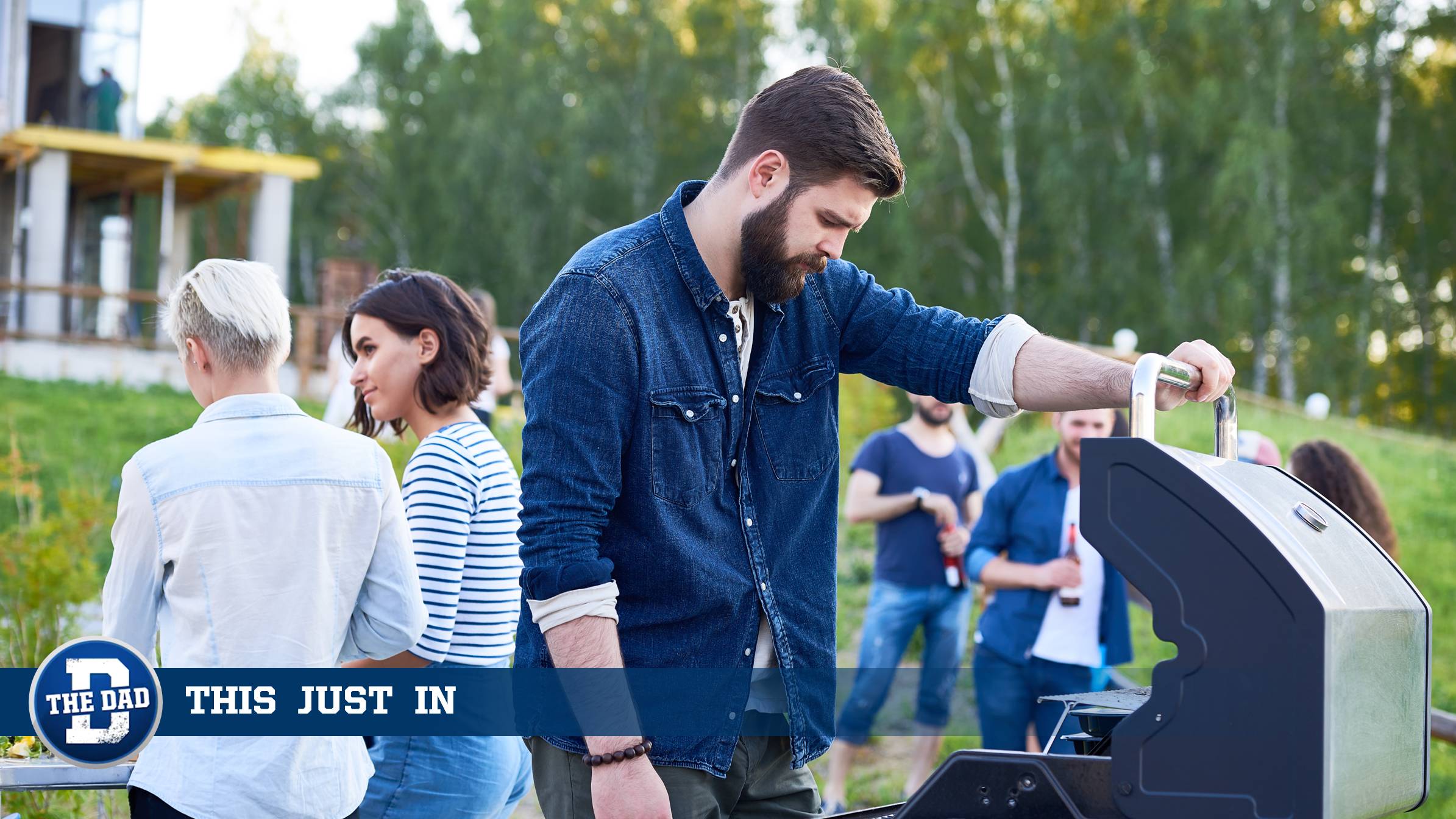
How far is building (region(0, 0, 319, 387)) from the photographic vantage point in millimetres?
19594

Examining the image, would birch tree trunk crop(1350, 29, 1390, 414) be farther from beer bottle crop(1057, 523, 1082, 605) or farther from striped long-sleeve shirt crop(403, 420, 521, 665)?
striped long-sleeve shirt crop(403, 420, 521, 665)

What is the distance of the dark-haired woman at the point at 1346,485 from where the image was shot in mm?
4008

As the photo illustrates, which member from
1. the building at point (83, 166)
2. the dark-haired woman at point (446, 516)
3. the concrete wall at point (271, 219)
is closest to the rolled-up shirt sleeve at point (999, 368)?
the dark-haired woman at point (446, 516)

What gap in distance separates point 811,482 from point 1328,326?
795 inches

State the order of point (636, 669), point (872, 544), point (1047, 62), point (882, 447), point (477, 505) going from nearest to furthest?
point (636, 669), point (477, 505), point (882, 447), point (872, 544), point (1047, 62)

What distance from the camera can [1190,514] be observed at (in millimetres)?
1408

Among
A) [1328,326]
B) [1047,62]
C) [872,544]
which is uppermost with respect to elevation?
[1047,62]

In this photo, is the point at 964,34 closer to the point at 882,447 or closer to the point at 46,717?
the point at 882,447

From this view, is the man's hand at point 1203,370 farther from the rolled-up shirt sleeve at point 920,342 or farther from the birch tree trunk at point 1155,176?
the birch tree trunk at point 1155,176

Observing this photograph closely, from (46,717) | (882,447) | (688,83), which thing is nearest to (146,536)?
(46,717)

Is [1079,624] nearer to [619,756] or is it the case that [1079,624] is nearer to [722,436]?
[722,436]

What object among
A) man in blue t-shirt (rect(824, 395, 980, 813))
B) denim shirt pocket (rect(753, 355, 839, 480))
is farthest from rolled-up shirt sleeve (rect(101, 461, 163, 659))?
man in blue t-shirt (rect(824, 395, 980, 813))

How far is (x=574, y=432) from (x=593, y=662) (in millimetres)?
321

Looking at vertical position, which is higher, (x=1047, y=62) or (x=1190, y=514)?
(x=1047, y=62)
